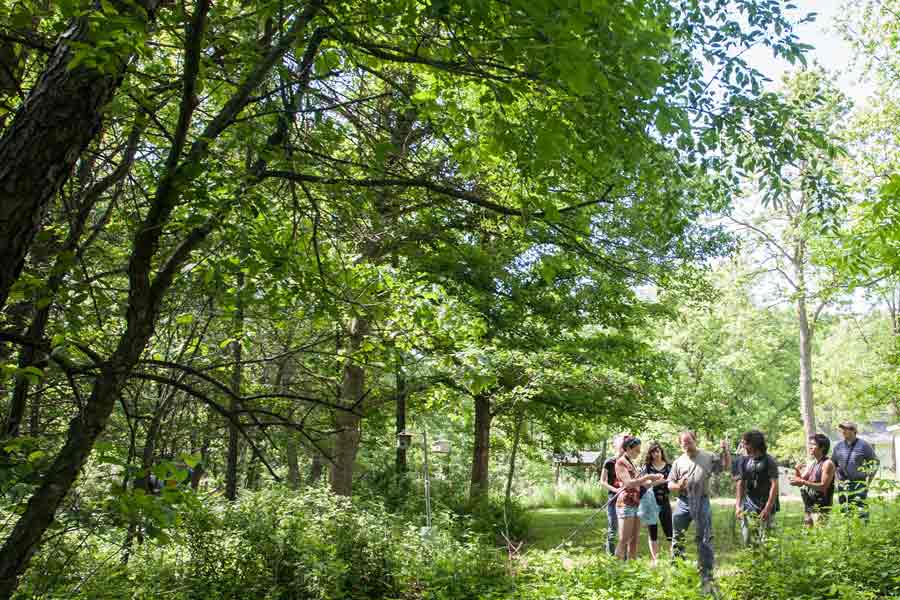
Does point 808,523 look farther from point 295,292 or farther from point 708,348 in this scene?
point 708,348

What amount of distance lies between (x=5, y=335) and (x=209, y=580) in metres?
5.36

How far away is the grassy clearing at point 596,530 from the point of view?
406 inches

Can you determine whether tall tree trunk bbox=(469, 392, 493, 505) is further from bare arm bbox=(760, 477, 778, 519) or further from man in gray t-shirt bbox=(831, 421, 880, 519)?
bare arm bbox=(760, 477, 778, 519)

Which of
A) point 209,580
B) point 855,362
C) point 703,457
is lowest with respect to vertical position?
point 209,580

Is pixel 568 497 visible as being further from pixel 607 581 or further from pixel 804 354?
pixel 607 581

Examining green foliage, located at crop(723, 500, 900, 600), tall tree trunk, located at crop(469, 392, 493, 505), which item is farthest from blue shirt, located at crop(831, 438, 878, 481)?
Result: tall tree trunk, located at crop(469, 392, 493, 505)

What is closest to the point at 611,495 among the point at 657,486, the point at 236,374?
the point at 657,486

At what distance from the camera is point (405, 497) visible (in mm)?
15102

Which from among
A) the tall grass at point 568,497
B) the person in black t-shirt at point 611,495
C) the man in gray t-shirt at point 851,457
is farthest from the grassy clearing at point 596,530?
the man in gray t-shirt at point 851,457

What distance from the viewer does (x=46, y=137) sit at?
2287mm

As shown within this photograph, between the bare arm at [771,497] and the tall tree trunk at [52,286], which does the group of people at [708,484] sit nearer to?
the bare arm at [771,497]

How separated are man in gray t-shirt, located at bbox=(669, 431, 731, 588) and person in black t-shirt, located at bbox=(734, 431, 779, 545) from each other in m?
0.46

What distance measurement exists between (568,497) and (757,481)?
A: 17.0 metres

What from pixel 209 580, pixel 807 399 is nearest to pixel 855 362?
pixel 807 399
